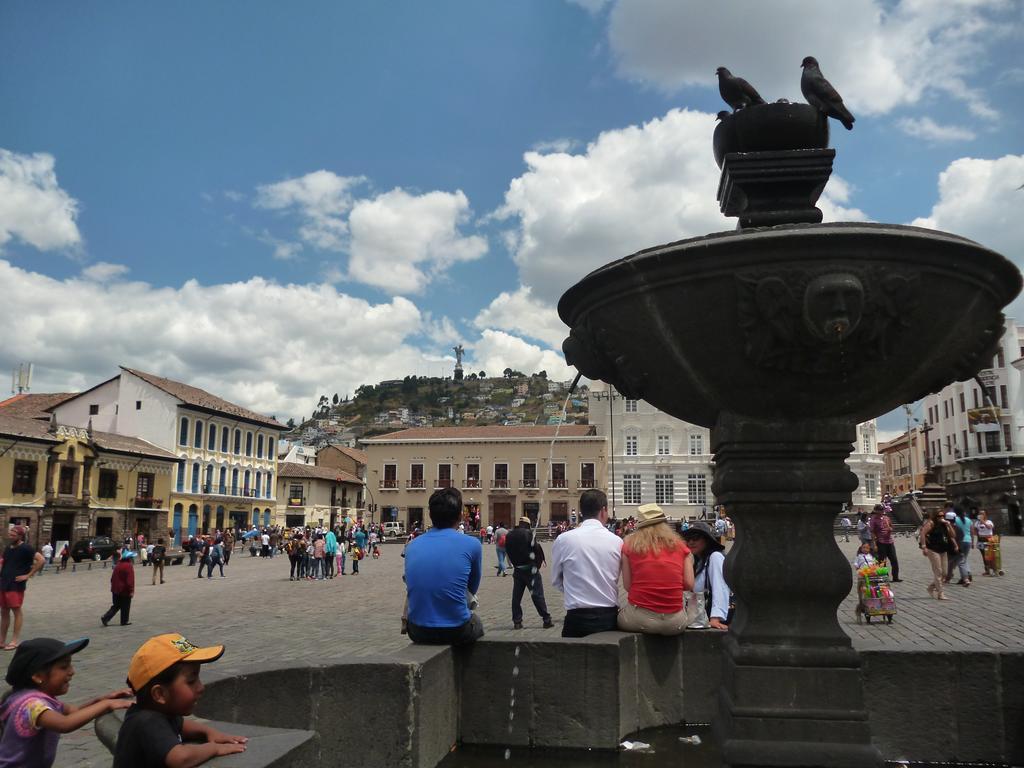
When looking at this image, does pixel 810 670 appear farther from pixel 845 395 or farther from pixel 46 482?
pixel 46 482

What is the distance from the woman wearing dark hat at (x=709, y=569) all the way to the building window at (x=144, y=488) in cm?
4646

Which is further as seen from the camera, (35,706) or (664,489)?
Result: (664,489)

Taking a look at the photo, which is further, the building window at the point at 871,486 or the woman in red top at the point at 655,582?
the building window at the point at 871,486

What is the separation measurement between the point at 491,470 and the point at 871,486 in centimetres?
3191

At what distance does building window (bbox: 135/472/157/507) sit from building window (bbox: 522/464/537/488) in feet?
105

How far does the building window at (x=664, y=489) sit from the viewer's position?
65.3m

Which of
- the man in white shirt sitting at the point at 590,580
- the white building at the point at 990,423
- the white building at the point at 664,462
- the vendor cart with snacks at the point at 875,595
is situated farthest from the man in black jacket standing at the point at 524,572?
the white building at the point at 990,423

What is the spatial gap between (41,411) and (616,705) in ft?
191

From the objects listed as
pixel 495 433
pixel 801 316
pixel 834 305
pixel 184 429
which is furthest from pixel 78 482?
pixel 834 305

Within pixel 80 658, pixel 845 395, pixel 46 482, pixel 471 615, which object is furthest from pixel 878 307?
pixel 46 482

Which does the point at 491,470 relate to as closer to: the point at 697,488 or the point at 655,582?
the point at 697,488

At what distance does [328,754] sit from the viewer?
3822mm

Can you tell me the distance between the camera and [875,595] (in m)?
10.4

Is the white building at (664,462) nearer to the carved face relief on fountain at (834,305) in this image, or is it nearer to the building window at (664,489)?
the building window at (664,489)
